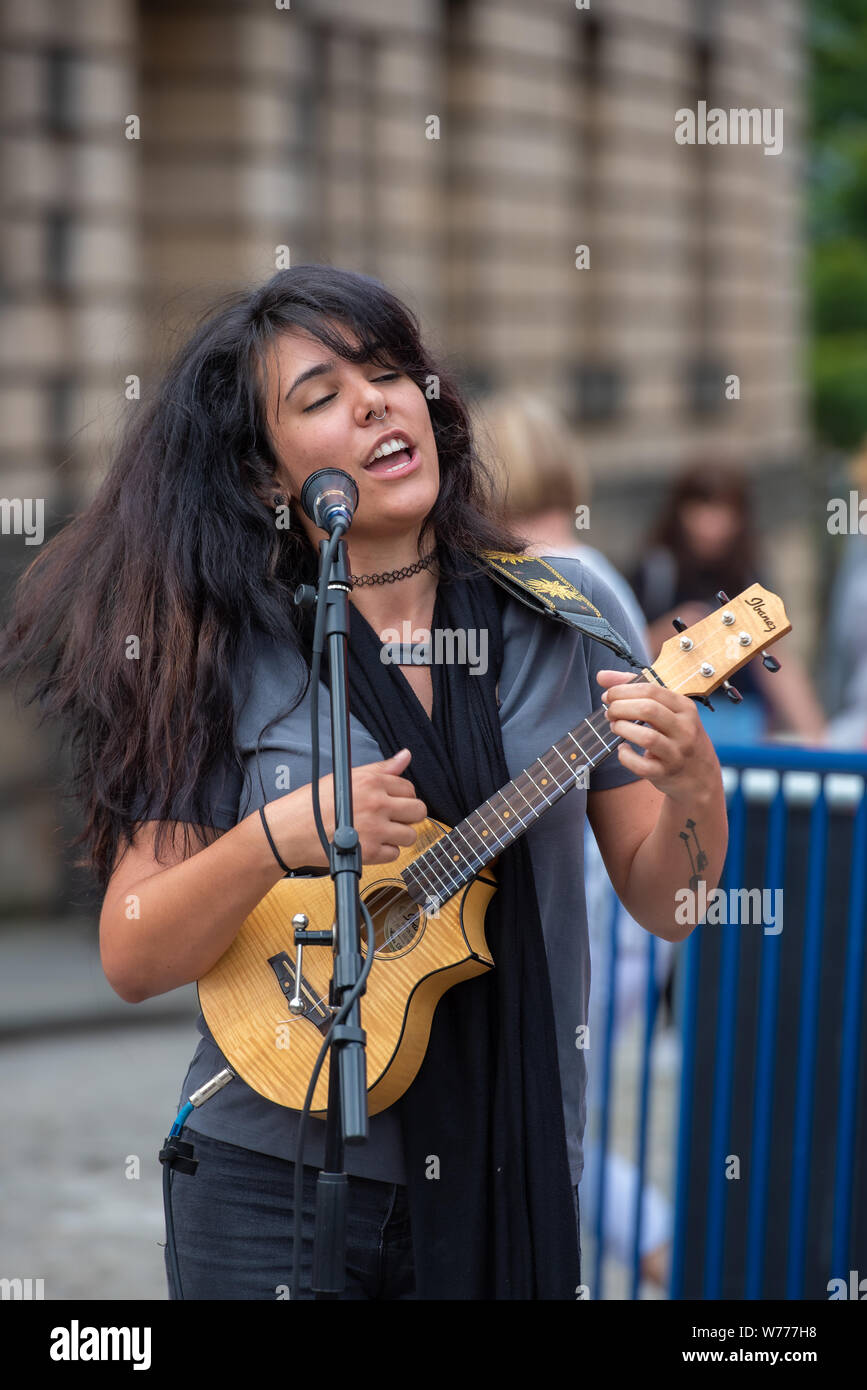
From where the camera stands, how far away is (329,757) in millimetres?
2408

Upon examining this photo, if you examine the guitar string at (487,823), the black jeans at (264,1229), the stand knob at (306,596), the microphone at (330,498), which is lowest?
the black jeans at (264,1229)

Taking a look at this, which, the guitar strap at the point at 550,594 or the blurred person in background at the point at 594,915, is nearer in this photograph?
the guitar strap at the point at 550,594

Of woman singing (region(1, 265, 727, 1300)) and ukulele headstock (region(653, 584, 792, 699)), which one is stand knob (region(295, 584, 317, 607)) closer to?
woman singing (region(1, 265, 727, 1300))

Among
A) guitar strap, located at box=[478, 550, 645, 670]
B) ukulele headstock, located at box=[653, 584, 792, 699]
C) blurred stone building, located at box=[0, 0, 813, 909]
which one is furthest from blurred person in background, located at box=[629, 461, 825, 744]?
ukulele headstock, located at box=[653, 584, 792, 699]

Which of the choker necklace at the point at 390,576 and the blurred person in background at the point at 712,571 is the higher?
the blurred person in background at the point at 712,571

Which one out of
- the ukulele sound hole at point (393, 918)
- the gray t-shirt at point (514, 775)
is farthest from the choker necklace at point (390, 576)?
the ukulele sound hole at point (393, 918)

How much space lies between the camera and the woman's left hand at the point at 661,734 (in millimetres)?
2178

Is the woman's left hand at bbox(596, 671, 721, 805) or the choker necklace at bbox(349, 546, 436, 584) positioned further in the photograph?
the choker necklace at bbox(349, 546, 436, 584)

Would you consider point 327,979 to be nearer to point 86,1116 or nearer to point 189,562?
point 189,562

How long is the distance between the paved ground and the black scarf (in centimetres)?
174

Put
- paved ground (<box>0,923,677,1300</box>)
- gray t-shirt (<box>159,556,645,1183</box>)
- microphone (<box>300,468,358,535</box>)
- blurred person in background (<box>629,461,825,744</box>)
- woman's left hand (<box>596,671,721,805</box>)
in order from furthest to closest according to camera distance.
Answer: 1. blurred person in background (<box>629,461,825,744</box>)
2. paved ground (<box>0,923,677,1300</box>)
3. gray t-shirt (<box>159,556,645,1183</box>)
4. microphone (<box>300,468,358,535</box>)
5. woman's left hand (<box>596,671,721,805</box>)

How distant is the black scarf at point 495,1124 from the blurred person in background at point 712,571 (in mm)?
4014

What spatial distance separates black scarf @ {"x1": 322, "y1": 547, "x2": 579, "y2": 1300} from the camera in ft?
7.75

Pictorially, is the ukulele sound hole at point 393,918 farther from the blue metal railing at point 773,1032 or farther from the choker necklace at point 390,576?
the blue metal railing at point 773,1032
